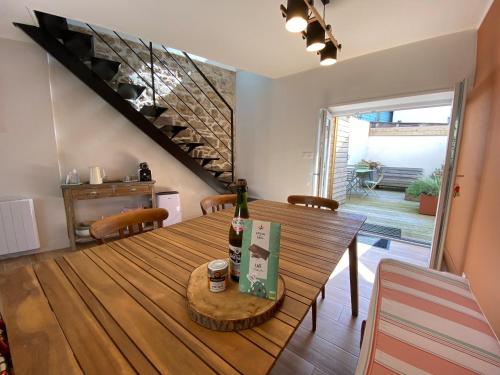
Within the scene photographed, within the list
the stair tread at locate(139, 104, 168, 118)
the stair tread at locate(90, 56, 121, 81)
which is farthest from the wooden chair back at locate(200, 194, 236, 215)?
the stair tread at locate(90, 56, 121, 81)

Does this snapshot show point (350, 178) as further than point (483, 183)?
Yes

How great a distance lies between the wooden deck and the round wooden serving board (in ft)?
11.4

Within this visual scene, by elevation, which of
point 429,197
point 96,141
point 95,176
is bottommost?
point 429,197

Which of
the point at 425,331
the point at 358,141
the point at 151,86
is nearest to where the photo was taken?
Answer: the point at 425,331

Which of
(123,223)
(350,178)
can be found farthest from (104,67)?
(350,178)

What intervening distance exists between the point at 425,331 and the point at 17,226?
143 inches

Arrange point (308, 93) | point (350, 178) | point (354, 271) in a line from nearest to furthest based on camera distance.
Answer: point (354, 271) → point (308, 93) → point (350, 178)

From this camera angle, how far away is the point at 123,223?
4.11 ft

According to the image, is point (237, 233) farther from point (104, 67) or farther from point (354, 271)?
point (104, 67)

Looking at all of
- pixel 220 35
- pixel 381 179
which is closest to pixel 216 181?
pixel 220 35

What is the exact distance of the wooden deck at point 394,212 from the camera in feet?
11.4

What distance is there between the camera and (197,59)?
3.94 meters

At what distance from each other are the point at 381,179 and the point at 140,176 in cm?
714

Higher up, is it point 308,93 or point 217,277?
point 308,93
